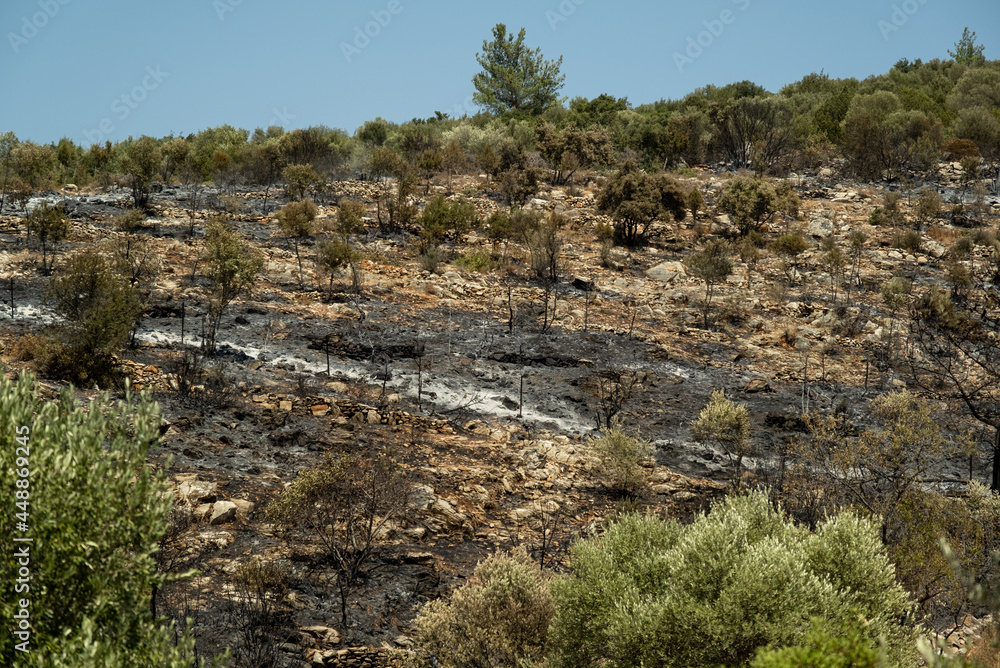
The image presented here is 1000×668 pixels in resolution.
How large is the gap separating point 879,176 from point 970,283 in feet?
55.6

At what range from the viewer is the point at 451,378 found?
22.5 m

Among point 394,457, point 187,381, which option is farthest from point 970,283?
point 187,381

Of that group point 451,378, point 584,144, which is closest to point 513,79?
point 584,144

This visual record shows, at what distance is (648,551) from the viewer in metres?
11.4

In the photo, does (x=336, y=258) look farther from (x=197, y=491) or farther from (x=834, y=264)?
(x=834, y=264)

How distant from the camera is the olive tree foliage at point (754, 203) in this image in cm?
3669

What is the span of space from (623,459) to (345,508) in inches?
276

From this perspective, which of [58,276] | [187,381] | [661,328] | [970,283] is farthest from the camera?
[970,283]

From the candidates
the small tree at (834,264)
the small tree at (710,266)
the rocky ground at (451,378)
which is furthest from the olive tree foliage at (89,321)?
the small tree at (834,264)

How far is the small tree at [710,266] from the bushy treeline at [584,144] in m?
13.6

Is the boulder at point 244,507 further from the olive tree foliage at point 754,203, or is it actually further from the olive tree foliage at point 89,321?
the olive tree foliage at point 754,203

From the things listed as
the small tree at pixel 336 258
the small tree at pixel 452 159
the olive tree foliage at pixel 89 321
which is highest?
the small tree at pixel 452 159

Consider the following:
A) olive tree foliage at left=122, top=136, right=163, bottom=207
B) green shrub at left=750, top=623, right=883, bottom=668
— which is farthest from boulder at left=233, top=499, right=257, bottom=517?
olive tree foliage at left=122, top=136, right=163, bottom=207

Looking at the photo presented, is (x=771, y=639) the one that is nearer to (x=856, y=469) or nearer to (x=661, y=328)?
(x=856, y=469)
